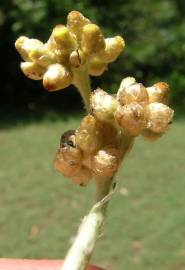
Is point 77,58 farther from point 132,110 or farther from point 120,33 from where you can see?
point 120,33

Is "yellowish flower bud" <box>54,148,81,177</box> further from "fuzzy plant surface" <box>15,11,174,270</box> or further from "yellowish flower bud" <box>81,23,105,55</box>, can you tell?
"yellowish flower bud" <box>81,23,105,55</box>

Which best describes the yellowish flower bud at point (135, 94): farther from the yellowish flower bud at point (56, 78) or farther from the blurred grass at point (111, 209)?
the blurred grass at point (111, 209)

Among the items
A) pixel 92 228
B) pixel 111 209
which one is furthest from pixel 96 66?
Result: pixel 111 209

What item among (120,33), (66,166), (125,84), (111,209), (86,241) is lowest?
(86,241)

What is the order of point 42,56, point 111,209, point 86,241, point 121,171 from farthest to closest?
point 121,171 < point 111,209 < point 42,56 < point 86,241

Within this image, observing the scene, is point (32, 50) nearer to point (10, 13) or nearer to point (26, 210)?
point (26, 210)

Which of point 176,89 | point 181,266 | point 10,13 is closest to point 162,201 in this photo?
point 181,266

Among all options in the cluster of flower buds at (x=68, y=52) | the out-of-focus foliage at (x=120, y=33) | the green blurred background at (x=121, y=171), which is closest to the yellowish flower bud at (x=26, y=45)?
the cluster of flower buds at (x=68, y=52)
